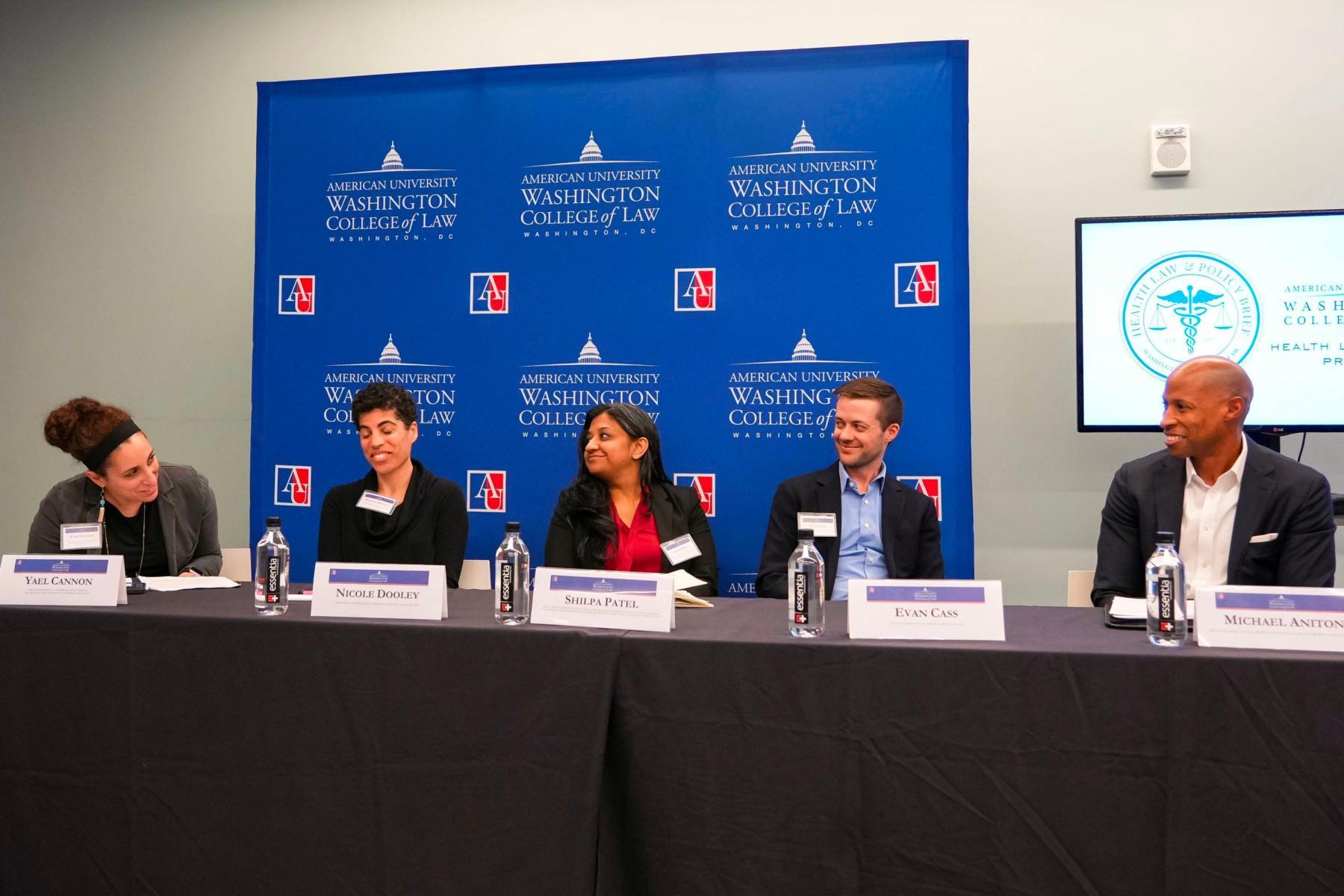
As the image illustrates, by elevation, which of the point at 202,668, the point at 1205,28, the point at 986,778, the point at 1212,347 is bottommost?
the point at 986,778

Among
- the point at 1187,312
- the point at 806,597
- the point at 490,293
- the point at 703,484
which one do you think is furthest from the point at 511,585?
the point at 1187,312

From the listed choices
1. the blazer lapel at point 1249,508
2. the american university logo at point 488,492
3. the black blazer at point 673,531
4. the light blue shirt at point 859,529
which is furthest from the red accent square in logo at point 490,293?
the blazer lapel at point 1249,508

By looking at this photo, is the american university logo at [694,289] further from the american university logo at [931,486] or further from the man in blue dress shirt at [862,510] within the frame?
the american university logo at [931,486]

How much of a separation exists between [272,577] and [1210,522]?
2141mm

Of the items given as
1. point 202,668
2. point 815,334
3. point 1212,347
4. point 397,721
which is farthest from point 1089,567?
point 202,668

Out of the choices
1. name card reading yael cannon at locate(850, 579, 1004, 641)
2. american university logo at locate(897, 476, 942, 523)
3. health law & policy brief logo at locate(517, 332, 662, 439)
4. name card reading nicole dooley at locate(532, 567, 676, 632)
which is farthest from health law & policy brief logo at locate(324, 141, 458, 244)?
name card reading yael cannon at locate(850, 579, 1004, 641)

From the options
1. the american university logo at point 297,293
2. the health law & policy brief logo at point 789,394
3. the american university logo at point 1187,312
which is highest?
the american university logo at point 297,293

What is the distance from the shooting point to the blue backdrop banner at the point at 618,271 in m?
3.28

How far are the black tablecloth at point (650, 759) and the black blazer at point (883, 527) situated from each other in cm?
100

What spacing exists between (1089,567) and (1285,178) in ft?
4.88

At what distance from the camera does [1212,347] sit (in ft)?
10.6

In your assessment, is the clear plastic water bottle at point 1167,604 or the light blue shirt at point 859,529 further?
the light blue shirt at point 859,529

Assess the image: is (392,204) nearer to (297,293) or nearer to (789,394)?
(297,293)

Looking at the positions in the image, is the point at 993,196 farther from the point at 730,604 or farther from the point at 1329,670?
the point at 1329,670
